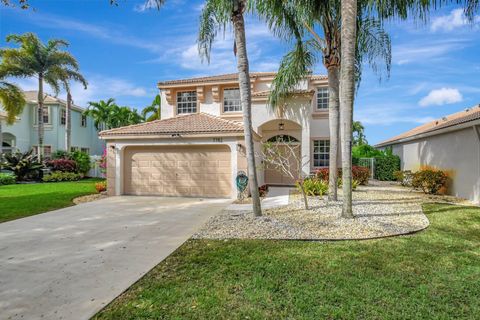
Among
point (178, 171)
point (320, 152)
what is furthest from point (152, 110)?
point (320, 152)

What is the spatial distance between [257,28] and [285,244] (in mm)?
7969

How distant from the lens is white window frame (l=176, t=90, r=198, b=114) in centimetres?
2034

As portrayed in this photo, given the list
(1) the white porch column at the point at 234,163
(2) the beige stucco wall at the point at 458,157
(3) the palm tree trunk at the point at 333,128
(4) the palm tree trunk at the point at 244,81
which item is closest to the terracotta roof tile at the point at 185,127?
(1) the white porch column at the point at 234,163

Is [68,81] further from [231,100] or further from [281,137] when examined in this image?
[281,137]

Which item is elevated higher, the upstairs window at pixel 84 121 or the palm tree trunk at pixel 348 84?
the upstairs window at pixel 84 121

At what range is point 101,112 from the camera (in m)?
32.8

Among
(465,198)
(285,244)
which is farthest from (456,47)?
(285,244)

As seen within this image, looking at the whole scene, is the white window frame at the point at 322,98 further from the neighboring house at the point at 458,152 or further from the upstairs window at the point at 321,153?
the neighboring house at the point at 458,152

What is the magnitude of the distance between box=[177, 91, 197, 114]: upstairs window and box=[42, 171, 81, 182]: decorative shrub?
10.4 metres

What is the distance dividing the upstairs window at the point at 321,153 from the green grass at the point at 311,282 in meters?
11.9

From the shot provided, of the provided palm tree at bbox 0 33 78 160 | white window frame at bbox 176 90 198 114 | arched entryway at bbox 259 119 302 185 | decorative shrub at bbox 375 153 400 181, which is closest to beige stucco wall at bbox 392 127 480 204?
decorative shrub at bbox 375 153 400 181

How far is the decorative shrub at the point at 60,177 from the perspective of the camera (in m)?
21.5

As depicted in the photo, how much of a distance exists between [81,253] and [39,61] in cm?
2556

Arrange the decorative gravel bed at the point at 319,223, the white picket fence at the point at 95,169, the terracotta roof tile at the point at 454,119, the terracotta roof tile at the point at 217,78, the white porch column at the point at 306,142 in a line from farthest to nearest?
1. the white picket fence at the point at 95,169
2. the terracotta roof tile at the point at 217,78
3. the white porch column at the point at 306,142
4. the terracotta roof tile at the point at 454,119
5. the decorative gravel bed at the point at 319,223
